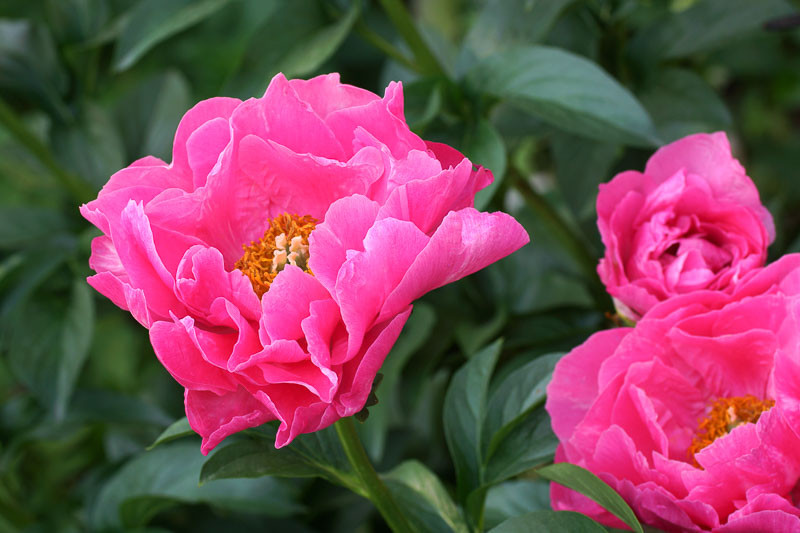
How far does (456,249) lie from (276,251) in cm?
12

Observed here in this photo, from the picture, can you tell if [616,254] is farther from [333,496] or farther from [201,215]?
[333,496]

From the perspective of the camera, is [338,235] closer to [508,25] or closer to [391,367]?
[391,367]

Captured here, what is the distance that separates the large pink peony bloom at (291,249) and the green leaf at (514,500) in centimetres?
22

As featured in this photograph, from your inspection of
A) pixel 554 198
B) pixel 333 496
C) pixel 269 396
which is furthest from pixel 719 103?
pixel 269 396

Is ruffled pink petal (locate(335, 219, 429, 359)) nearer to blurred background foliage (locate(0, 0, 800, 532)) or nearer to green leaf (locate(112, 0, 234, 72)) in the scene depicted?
blurred background foliage (locate(0, 0, 800, 532))

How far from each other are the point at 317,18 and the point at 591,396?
19.5 inches

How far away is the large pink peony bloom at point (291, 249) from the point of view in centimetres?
34

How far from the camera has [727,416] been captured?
1.50 feet

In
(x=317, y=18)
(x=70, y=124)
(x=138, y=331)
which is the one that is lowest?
(x=138, y=331)

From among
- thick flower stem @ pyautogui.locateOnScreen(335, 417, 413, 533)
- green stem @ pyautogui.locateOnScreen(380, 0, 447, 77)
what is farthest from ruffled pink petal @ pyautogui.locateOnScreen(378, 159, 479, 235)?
green stem @ pyautogui.locateOnScreen(380, 0, 447, 77)

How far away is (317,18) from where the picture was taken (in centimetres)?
80

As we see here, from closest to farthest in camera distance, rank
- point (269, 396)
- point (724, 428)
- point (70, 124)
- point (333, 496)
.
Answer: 1. point (269, 396)
2. point (724, 428)
3. point (333, 496)
4. point (70, 124)

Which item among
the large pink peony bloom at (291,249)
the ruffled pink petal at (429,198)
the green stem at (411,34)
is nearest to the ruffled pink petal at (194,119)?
the large pink peony bloom at (291,249)

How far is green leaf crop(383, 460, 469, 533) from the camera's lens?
1.58 feet
